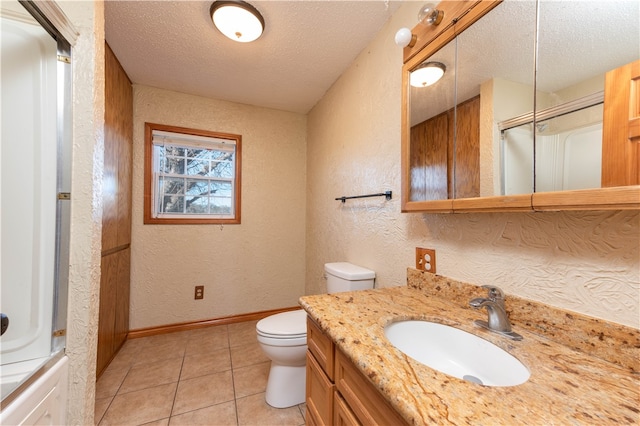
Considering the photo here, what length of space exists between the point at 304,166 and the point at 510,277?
2.23m

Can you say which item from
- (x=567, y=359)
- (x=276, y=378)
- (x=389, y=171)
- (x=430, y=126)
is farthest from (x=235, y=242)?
(x=567, y=359)

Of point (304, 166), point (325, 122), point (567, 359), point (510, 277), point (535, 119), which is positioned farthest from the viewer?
point (304, 166)

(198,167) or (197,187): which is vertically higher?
(198,167)

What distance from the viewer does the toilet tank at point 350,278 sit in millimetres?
1485

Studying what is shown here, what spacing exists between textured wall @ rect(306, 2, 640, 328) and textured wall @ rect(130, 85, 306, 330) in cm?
22

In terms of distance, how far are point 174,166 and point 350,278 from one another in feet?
6.55

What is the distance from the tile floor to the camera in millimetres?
1328

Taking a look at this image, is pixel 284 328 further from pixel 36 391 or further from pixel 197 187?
pixel 197 187

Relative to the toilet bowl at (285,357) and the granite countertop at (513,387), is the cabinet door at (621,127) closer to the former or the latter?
the granite countertop at (513,387)

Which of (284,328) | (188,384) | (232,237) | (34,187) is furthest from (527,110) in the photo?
(232,237)

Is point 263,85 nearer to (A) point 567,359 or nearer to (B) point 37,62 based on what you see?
(B) point 37,62

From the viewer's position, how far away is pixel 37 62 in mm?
952

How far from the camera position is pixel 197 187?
2.42 metres

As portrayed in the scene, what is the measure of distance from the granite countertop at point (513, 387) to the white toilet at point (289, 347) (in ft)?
2.17
